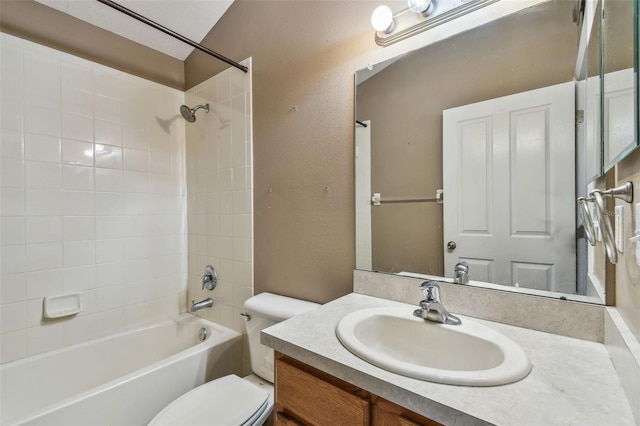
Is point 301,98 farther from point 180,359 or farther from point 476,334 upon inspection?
point 180,359

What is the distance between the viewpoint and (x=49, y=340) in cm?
155

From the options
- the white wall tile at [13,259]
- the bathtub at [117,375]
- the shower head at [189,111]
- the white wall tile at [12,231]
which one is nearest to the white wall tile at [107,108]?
the shower head at [189,111]

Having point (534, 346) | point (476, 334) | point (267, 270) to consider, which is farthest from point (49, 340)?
point (534, 346)

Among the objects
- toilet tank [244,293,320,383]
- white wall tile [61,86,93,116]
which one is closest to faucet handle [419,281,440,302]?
toilet tank [244,293,320,383]

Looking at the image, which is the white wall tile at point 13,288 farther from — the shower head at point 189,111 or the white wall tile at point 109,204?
the shower head at point 189,111

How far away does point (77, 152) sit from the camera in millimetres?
1652

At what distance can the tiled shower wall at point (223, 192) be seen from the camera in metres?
1.72

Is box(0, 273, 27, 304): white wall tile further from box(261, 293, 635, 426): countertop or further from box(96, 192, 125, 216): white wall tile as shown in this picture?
box(261, 293, 635, 426): countertop

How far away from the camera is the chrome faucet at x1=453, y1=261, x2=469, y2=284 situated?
0.99 m

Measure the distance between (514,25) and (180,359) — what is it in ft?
6.36

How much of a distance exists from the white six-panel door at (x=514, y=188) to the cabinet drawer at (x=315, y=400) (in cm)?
59

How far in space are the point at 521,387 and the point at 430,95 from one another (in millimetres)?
961

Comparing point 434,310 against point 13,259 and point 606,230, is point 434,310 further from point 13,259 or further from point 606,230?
point 13,259

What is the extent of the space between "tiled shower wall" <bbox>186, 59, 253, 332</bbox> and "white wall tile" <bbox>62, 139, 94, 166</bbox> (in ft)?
1.93
